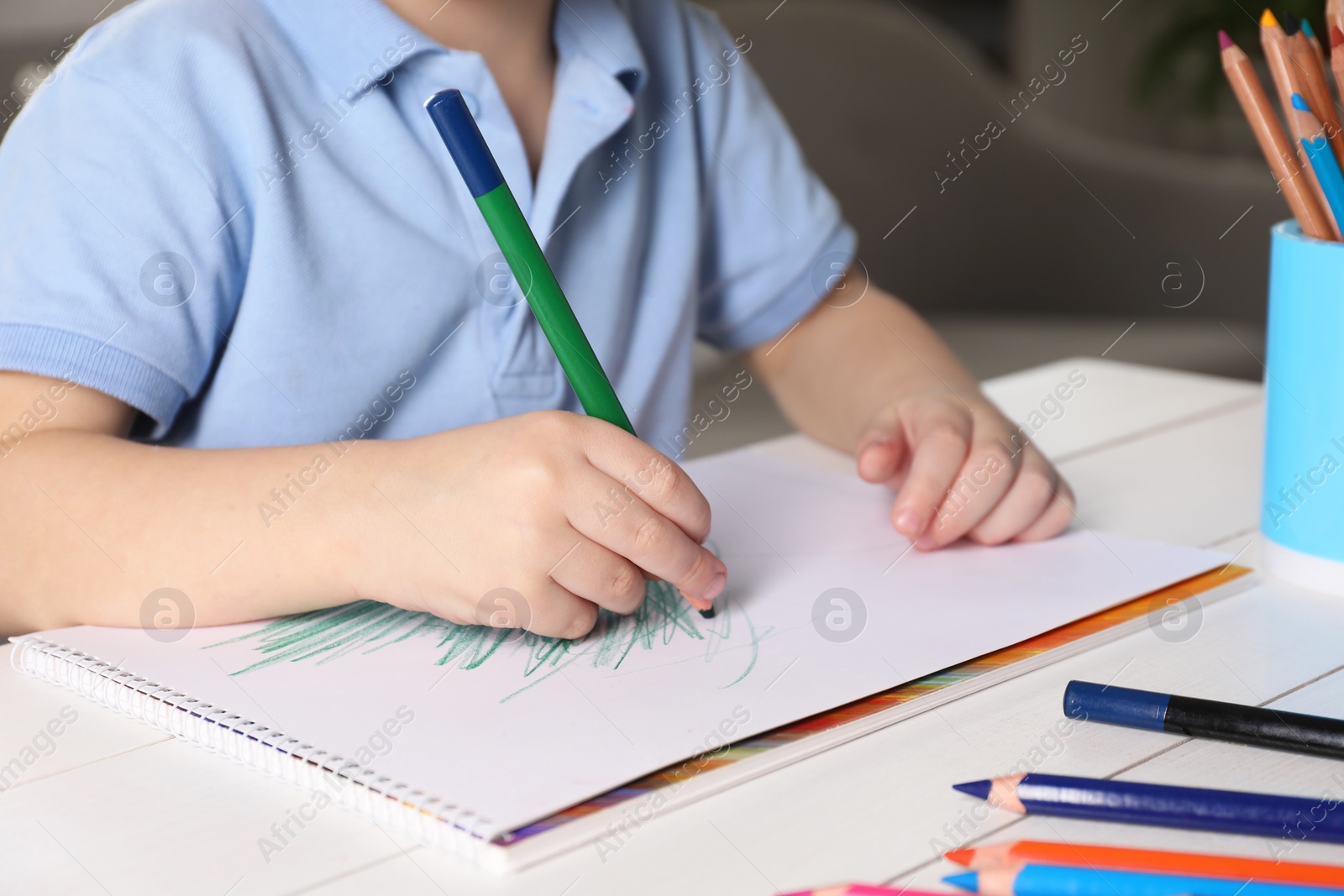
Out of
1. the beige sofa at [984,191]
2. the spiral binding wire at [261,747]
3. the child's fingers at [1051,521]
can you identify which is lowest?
the spiral binding wire at [261,747]

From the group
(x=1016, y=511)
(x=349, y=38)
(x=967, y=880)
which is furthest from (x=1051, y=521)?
(x=349, y=38)

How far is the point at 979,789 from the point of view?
30 cm

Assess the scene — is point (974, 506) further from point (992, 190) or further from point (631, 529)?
point (992, 190)

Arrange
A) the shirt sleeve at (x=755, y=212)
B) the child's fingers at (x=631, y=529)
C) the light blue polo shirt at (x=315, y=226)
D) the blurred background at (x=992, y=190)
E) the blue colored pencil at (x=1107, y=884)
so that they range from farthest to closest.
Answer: the blurred background at (x=992, y=190) < the shirt sleeve at (x=755, y=212) < the light blue polo shirt at (x=315, y=226) < the child's fingers at (x=631, y=529) < the blue colored pencil at (x=1107, y=884)

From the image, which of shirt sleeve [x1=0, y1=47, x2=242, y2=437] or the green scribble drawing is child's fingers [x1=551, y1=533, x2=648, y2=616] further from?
shirt sleeve [x1=0, y1=47, x2=242, y2=437]

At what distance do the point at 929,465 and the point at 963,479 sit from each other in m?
0.01

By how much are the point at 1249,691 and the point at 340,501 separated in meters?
0.28

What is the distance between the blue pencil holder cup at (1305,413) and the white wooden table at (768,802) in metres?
0.03

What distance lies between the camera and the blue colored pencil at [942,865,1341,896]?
0.25m

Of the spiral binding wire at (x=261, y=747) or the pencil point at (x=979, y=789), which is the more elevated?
the pencil point at (x=979, y=789)

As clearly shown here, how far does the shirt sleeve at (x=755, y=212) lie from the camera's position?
29.8 inches

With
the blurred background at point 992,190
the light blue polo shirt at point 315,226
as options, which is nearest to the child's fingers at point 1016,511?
the light blue polo shirt at point 315,226

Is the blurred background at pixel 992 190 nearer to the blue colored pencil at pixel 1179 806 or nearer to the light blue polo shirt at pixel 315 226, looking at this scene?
the light blue polo shirt at pixel 315 226

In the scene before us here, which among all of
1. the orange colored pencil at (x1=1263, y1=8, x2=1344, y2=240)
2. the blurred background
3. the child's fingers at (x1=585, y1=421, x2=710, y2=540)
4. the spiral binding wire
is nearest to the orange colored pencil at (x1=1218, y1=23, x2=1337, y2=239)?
the orange colored pencil at (x1=1263, y1=8, x2=1344, y2=240)
